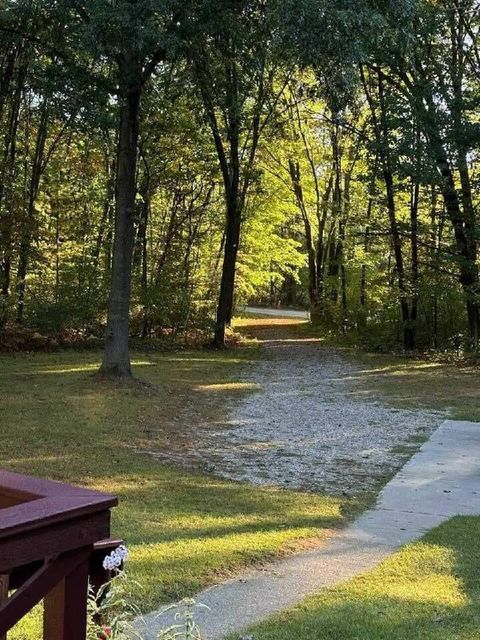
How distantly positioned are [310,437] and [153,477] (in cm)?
274

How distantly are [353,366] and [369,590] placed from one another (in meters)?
12.1

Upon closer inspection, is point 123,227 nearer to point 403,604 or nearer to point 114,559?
point 403,604

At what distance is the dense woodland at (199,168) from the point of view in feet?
32.5

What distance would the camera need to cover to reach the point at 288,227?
31.9m

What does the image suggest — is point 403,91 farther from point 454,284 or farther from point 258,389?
point 258,389

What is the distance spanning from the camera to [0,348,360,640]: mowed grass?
3.91 m

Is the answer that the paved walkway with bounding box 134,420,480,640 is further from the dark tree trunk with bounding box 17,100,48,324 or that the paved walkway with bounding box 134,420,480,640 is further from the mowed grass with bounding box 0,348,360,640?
the dark tree trunk with bounding box 17,100,48,324

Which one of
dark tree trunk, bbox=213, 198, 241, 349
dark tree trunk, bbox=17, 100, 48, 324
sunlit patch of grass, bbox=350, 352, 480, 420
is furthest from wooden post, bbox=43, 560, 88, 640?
dark tree trunk, bbox=213, 198, 241, 349

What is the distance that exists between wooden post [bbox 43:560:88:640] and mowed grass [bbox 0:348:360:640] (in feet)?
5.12

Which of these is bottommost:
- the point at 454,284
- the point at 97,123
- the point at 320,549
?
the point at 320,549

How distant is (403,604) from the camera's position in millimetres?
3334

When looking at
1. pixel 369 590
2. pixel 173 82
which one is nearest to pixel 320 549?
pixel 369 590

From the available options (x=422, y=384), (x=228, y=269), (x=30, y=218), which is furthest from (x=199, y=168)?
(x=422, y=384)

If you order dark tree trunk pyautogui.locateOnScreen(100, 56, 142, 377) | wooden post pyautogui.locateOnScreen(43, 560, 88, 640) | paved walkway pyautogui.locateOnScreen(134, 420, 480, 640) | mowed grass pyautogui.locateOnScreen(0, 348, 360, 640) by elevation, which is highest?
dark tree trunk pyautogui.locateOnScreen(100, 56, 142, 377)
